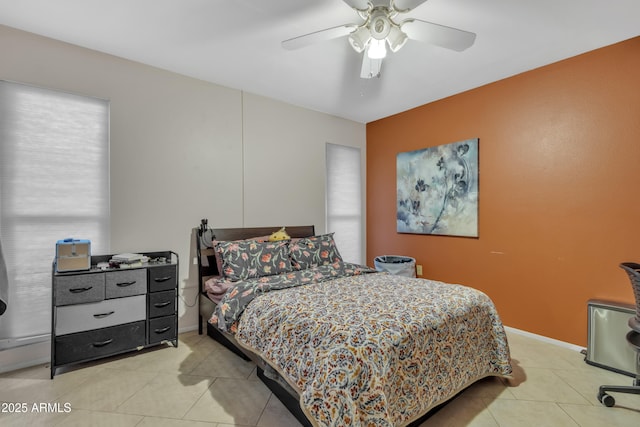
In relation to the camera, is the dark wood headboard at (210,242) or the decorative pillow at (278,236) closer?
the dark wood headboard at (210,242)

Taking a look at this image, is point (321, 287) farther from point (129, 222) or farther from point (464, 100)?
point (464, 100)

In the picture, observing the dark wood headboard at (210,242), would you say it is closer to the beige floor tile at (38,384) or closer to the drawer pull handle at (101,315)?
the drawer pull handle at (101,315)

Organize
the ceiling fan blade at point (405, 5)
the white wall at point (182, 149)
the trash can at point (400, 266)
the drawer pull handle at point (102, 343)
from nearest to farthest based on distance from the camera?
the ceiling fan blade at point (405, 5)
the drawer pull handle at point (102, 343)
the white wall at point (182, 149)
the trash can at point (400, 266)

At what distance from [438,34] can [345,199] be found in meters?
2.87

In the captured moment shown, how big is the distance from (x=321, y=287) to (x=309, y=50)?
2053 mm

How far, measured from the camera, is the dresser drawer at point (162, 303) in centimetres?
269

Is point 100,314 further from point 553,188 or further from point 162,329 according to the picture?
point 553,188

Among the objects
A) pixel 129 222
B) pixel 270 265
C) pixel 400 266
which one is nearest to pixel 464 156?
pixel 400 266

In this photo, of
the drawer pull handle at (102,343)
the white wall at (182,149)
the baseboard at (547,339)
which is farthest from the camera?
the baseboard at (547,339)

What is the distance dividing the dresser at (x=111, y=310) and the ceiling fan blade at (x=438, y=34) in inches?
106

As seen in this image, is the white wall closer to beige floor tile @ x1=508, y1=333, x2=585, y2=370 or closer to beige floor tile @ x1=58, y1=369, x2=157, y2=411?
beige floor tile @ x1=58, y1=369, x2=157, y2=411

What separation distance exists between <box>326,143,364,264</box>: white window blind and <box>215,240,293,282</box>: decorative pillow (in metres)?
1.46

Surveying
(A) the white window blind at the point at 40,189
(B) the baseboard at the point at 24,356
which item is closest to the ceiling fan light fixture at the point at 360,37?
(A) the white window blind at the point at 40,189

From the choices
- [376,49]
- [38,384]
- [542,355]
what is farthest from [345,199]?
[38,384]
